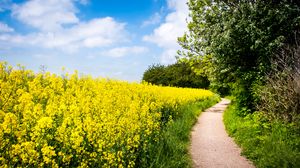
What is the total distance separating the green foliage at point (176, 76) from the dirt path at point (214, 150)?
32.4 meters

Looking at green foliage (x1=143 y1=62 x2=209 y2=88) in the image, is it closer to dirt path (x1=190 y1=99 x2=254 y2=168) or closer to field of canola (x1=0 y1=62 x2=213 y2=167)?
dirt path (x1=190 y1=99 x2=254 y2=168)

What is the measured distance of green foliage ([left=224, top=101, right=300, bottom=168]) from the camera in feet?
23.8

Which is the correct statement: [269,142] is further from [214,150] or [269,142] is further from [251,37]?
[251,37]

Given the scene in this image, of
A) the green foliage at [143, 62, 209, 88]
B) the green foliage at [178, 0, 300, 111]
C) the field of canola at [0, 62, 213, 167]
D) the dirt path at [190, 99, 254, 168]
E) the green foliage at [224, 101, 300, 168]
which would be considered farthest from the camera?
the green foliage at [143, 62, 209, 88]

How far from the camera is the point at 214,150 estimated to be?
9656 mm

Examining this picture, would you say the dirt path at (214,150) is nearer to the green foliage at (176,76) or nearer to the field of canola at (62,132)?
the field of canola at (62,132)

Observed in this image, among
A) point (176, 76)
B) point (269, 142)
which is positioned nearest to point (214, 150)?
point (269, 142)

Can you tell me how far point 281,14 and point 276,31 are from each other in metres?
0.83

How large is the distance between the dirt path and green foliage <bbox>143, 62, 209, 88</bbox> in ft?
106

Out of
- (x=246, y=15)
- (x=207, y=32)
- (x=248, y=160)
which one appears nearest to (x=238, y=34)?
(x=246, y=15)

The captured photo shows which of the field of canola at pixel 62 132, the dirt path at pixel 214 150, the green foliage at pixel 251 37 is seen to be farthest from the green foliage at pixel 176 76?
the field of canola at pixel 62 132

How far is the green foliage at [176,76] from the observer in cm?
4856

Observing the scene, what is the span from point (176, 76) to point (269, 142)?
43.3m

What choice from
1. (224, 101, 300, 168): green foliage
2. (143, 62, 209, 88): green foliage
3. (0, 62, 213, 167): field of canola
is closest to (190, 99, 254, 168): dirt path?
(224, 101, 300, 168): green foliage
